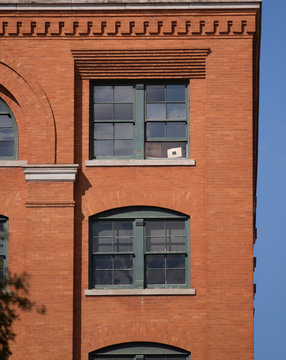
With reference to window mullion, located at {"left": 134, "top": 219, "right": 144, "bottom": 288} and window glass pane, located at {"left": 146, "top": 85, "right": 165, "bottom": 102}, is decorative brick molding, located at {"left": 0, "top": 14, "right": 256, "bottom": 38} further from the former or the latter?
window mullion, located at {"left": 134, "top": 219, "right": 144, "bottom": 288}

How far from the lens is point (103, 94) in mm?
22781

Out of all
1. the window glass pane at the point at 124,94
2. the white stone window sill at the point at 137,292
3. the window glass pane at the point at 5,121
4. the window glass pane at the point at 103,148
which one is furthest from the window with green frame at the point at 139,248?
the window glass pane at the point at 5,121

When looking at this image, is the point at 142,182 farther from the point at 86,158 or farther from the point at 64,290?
the point at 64,290

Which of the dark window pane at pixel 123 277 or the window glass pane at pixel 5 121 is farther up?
the window glass pane at pixel 5 121

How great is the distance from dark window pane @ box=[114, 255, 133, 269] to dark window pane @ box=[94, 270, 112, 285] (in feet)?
0.95

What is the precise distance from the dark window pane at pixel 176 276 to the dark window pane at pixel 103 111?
181 inches

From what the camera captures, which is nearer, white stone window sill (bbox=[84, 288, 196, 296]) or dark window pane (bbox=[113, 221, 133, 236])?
white stone window sill (bbox=[84, 288, 196, 296])

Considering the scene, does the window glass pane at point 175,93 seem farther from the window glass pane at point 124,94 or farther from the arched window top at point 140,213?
the arched window top at point 140,213

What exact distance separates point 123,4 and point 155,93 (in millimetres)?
2589

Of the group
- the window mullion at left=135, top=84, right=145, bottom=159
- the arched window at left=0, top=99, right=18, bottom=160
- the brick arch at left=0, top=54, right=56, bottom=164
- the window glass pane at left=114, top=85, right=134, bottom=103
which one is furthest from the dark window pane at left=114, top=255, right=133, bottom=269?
the window glass pane at left=114, top=85, right=134, bottom=103

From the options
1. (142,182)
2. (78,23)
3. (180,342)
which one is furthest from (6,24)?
(180,342)

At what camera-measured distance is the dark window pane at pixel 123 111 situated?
22641mm

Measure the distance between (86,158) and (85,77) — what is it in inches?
89.5

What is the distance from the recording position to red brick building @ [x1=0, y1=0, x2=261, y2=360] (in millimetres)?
21594
